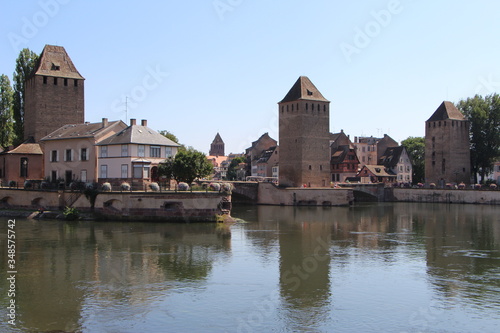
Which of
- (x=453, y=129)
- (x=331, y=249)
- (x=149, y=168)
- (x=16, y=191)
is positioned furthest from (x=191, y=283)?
(x=453, y=129)

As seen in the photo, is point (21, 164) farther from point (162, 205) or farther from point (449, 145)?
point (449, 145)

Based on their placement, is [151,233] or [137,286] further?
[151,233]

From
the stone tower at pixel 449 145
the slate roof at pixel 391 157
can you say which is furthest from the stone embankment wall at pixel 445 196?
the slate roof at pixel 391 157

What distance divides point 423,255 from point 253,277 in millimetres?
9318

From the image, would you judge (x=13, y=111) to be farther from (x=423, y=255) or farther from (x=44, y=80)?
(x=423, y=255)

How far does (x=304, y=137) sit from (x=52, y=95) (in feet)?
90.7

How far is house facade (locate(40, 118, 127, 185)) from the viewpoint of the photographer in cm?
4312

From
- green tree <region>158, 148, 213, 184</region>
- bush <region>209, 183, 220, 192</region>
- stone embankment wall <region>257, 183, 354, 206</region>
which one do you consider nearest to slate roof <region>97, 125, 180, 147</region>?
green tree <region>158, 148, 213, 184</region>

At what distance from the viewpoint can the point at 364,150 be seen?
95.8m

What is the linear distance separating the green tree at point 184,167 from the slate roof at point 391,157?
5433 centimetres

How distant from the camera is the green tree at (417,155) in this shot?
90625 mm

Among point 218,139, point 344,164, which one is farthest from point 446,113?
point 218,139

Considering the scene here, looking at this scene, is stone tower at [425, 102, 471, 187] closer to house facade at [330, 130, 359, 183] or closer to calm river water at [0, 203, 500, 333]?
house facade at [330, 130, 359, 183]

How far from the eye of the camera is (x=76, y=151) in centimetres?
4472
